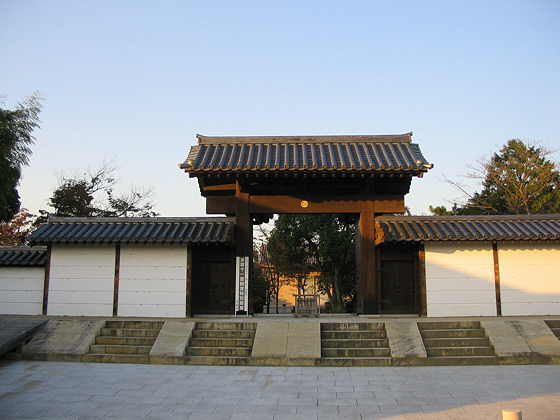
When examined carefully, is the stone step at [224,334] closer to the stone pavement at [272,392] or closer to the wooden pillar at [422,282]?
the stone pavement at [272,392]

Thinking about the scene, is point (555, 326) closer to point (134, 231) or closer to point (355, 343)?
point (355, 343)

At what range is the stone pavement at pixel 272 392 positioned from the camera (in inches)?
239

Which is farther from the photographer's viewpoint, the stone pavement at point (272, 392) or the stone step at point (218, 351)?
the stone step at point (218, 351)

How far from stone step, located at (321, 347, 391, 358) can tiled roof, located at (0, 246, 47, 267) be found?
855 cm

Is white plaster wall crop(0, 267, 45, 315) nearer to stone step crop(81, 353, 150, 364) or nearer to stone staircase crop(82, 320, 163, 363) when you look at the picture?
stone staircase crop(82, 320, 163, 363)

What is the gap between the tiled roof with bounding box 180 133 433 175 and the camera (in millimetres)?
11969

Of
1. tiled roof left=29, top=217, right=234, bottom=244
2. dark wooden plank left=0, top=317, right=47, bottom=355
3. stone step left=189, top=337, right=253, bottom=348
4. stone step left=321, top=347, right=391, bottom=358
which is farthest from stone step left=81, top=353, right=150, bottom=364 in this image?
stone step left=321, top=347, right=391, bottom=358

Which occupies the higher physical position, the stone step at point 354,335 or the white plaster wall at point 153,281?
the white plaster wall at point 153,281

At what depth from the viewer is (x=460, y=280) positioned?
40.9 feet

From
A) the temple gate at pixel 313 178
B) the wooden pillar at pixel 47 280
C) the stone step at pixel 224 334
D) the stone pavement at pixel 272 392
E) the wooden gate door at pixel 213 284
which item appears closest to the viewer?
the stone pavement at pixel 272 392

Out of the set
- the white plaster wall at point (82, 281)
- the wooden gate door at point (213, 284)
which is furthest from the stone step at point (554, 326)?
the white plaster wall at point (82, 281)

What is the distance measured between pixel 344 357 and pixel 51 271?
8556mm

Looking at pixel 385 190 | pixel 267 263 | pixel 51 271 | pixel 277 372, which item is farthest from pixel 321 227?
pixel 277 372

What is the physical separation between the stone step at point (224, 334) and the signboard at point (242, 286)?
2.16 meters
